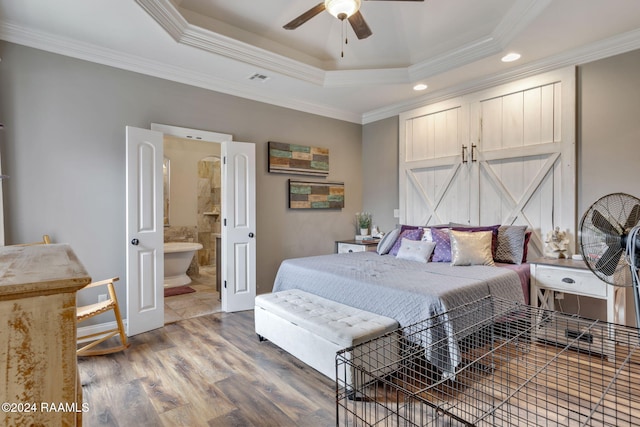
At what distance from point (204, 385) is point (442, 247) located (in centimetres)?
254

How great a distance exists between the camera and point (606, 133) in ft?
9.87

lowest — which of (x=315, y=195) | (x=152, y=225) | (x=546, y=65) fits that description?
(x=152, y=225)

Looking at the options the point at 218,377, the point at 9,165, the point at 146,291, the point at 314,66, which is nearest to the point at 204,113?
the point at 314,66

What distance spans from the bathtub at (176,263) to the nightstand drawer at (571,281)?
479 centimetres

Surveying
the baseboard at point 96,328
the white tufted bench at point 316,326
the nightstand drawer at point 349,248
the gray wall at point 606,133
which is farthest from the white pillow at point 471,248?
the baseboard at point 96,328

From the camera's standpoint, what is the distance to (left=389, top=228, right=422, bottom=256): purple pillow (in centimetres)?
376

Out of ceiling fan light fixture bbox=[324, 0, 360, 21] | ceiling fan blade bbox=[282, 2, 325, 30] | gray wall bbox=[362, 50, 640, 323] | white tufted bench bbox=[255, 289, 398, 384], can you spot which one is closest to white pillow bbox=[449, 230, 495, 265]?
gray wall bbox=[362, 50, 640, 323]

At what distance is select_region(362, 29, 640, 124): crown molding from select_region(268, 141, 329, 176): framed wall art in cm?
138

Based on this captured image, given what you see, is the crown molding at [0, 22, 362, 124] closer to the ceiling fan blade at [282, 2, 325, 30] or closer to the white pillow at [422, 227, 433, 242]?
the ceiling fan blade at [282, 2, 325, 30]

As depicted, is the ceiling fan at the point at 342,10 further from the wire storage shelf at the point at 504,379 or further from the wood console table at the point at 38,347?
the wood console table at the point at 38,347

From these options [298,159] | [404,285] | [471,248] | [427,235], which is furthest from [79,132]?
[471,248]

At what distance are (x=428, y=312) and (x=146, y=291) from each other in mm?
2730

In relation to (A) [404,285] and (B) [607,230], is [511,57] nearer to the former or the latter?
(B) [607,230]

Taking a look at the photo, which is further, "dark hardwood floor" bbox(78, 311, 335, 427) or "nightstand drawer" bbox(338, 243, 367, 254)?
"nightstand drawer" bbox(338, 243, 367, 254)
